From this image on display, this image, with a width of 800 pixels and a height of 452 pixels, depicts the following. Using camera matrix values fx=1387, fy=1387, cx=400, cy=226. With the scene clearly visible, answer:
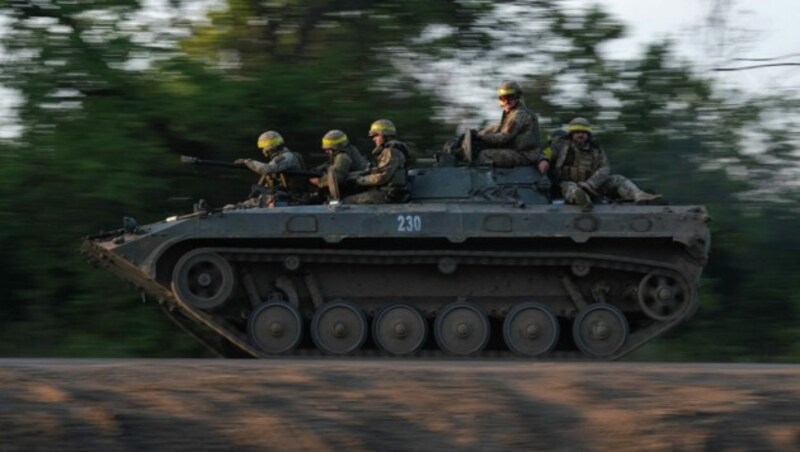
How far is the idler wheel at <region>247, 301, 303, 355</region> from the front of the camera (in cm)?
1505

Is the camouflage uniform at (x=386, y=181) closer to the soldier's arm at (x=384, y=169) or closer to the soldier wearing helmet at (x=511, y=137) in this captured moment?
the soldier's arm at (x=384, y=169)

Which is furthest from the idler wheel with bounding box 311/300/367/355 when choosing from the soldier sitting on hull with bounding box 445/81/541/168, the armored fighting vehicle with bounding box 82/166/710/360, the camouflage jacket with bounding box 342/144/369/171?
the soldier sitting on hull with bounding box 445/81/541/168

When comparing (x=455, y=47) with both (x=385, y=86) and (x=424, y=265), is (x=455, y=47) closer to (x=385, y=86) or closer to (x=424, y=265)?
(x=385, y=86)

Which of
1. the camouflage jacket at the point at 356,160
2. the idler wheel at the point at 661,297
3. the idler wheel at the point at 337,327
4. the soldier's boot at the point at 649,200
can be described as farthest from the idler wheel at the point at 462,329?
the soldier's boot at the point at 649,200

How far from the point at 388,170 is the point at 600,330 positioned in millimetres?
2908

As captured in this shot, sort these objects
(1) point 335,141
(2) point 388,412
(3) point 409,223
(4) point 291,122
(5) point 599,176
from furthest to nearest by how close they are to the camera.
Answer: (4) point 291,122 → (1) point 335,141 → (5) point 599,176 → (3) point 409,223 → (2) point 388,412

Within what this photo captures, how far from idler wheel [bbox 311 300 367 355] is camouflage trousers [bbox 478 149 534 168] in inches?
88.3

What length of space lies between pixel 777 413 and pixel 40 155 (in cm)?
1146

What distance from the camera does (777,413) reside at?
919 cm

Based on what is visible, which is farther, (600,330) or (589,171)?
(589,171)

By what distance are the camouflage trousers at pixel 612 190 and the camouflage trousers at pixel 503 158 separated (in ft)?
1.73

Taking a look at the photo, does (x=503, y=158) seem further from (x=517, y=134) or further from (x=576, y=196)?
(x=576, y=196)

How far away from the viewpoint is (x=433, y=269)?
50.3 ft

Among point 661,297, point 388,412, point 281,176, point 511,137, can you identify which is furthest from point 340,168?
point 388,412
